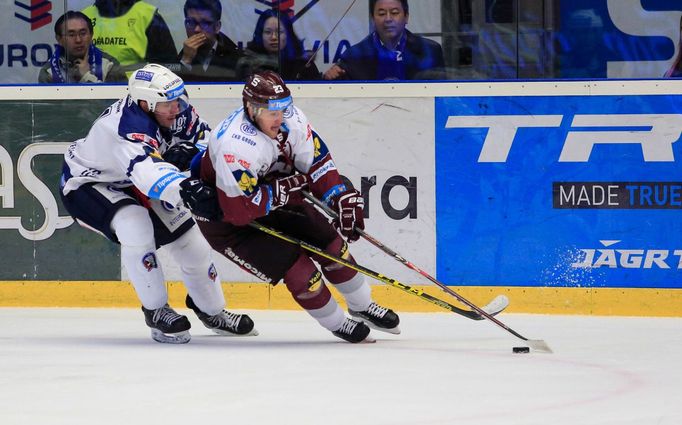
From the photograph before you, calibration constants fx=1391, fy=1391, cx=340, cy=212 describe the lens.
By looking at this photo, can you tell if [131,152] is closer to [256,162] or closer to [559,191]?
Result: [256,162]

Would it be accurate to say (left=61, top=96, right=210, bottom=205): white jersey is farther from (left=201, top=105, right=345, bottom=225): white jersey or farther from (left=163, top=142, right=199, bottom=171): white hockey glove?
(left=201, top=105, right=345, bottom=225): white jersey

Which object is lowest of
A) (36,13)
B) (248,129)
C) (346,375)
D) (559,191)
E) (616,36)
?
(346,375)

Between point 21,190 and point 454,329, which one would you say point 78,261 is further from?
point 454,329

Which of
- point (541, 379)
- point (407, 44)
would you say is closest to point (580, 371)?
point (541, 379)

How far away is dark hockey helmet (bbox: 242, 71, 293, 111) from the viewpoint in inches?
191

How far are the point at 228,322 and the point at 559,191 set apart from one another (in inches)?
66.2

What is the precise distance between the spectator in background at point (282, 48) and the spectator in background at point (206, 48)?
0.42ft

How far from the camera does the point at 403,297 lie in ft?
20.9

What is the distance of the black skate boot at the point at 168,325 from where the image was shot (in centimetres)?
515

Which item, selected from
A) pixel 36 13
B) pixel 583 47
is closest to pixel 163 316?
pixel 36 13

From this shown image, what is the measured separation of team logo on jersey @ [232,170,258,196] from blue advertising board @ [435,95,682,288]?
1.64m

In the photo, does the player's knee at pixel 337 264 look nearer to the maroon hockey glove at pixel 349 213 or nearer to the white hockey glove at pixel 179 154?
the maroon hockey glove at pixel 349 213

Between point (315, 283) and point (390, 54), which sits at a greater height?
point (390, 54)

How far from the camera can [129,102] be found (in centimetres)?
521
